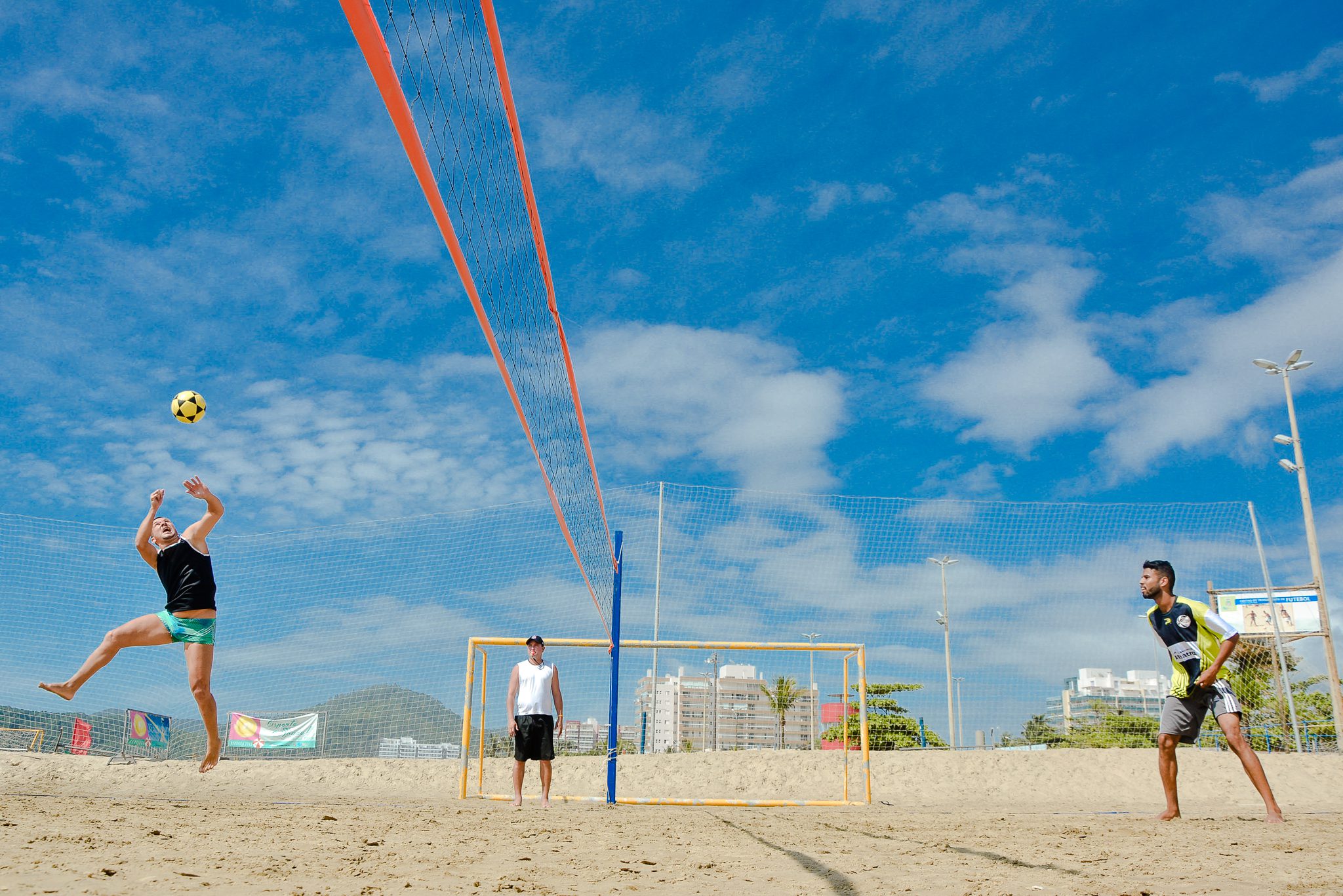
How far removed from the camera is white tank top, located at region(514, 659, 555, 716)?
22.1 feet

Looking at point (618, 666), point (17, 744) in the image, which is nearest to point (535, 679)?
point (618, 666)

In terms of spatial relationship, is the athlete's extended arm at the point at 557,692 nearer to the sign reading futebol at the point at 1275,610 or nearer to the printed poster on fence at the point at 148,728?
the printed poster on fence at the point at 148,728

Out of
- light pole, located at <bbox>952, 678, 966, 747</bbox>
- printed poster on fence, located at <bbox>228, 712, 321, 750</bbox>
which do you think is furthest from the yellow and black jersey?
printed poster on fence, located at <bbox>228, 712, 321, 750</bbox>

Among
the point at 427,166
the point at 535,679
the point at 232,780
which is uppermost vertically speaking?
the point at 427,166

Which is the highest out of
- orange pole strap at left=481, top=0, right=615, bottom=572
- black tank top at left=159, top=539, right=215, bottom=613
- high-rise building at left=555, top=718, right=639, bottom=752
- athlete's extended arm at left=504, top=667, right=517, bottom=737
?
orange pole strap at left=481, top=0, right=615, bottom=572

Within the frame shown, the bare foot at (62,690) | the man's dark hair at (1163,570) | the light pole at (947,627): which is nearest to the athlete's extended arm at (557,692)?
the bare foot at (62,690)

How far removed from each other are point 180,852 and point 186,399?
2.96 metres

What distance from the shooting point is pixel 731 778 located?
1032cm

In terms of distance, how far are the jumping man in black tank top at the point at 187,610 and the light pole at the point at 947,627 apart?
8.72 meters

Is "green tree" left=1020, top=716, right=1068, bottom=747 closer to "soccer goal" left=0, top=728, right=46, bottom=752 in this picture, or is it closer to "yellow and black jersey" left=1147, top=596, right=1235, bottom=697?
"yellow and black jersey" left=1147, top=596, right=1235, bottom=697

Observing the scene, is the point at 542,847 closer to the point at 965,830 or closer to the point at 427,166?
the point at 965,830

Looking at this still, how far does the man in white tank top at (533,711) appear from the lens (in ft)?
21.9

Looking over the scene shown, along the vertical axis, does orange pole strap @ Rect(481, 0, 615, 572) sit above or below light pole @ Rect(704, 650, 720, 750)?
above

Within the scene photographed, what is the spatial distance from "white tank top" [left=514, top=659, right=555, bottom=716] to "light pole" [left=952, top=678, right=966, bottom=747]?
601 centimetres
